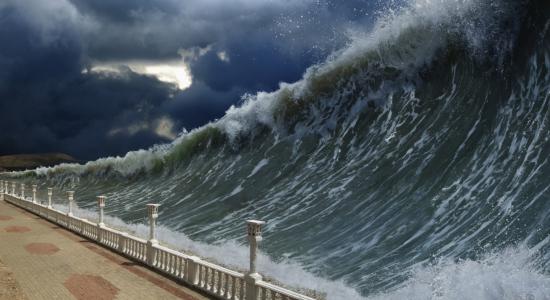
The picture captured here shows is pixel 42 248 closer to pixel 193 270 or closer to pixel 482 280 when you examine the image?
pixel 193 270

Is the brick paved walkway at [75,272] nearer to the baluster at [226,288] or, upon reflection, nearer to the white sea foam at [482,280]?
the baluster at [226,288]

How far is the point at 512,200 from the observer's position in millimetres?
12266

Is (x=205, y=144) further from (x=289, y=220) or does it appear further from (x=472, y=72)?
(x=472, y=72)

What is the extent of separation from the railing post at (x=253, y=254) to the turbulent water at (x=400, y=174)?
2.59m

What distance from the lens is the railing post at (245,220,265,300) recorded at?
27.5ft

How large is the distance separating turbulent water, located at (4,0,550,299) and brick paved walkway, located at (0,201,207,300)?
3229mm

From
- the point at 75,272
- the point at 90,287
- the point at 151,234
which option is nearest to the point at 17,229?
the point at 75,272

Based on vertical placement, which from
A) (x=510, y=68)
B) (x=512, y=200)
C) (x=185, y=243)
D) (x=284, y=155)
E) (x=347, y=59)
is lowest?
(x=185, y=243)

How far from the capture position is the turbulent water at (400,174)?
433 inches

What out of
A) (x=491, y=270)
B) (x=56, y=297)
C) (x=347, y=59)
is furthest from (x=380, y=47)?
(x=56, y=297)

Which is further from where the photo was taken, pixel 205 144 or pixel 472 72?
pixel 205 144

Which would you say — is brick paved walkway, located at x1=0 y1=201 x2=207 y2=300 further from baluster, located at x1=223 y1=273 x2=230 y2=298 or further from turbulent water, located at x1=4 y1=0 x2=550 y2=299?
turbulent water, located at x1=4 y1=0 x2=550 y2=299

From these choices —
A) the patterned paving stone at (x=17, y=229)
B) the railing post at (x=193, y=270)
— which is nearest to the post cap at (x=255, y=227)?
the railing post at (x=193, y=270)

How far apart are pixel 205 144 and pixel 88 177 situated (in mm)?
26362
